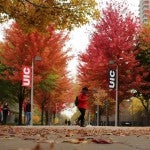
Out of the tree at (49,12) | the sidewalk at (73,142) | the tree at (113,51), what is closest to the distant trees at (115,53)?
the tree at (113,51)

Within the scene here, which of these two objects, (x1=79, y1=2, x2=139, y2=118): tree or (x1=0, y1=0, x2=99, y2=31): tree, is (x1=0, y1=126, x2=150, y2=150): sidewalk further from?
(x1=79, y1=2, x2=139, y2=118): tree

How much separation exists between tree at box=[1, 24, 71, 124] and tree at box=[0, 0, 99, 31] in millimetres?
20218

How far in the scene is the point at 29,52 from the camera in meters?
37.9

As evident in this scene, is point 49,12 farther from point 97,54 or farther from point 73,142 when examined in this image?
point 97,54

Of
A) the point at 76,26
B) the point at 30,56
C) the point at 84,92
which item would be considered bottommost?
the point at 84,92

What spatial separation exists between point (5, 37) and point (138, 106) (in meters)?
55.2

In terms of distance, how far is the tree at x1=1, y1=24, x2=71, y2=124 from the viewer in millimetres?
37750

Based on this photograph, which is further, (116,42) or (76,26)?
(116,42)

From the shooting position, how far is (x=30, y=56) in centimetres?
3781

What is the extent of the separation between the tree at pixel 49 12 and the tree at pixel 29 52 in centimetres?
2022

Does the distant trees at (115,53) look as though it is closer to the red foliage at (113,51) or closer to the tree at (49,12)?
the red foliage at (113,51)

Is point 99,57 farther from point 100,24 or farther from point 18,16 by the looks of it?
point 18,16

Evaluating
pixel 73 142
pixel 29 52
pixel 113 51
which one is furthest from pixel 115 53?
pixel 73 142

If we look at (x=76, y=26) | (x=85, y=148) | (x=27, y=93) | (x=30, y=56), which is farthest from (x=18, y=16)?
(x=27, y=93)
